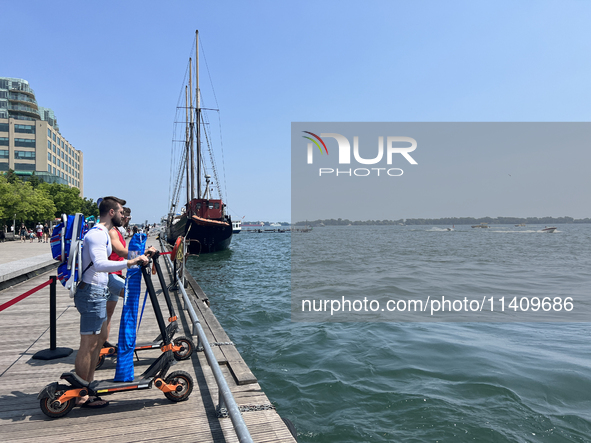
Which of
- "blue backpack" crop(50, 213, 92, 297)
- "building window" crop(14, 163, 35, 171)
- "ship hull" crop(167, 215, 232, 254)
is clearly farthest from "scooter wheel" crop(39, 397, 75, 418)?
"building window" crop(14, 163, 35, 171)

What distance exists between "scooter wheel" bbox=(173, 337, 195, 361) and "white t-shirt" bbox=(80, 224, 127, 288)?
1.54 metres

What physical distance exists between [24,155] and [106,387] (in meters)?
93.9

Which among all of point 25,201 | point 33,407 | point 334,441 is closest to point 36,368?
point 33,407

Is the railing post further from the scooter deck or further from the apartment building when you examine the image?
the apartment building

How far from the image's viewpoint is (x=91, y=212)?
8338 cm

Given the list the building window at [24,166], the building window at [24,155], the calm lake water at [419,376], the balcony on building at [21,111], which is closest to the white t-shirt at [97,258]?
the calm lake water at [419,376]

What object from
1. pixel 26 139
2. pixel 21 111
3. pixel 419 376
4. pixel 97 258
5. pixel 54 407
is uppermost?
pixel 21 111

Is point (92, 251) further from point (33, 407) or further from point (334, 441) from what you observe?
point (334, 441)

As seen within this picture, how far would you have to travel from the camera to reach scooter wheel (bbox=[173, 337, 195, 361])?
15.9ft

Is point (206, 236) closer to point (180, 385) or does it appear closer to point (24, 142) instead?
point (180, 385)

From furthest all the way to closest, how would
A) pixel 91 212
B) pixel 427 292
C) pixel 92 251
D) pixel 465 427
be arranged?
pixel 91 212, pixel 427 292, pixel 465 427, pixel 92 251

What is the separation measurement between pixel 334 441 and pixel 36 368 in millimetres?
3833

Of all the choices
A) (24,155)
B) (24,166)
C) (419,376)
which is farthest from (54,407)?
(24,155)

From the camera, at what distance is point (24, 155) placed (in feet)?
258
